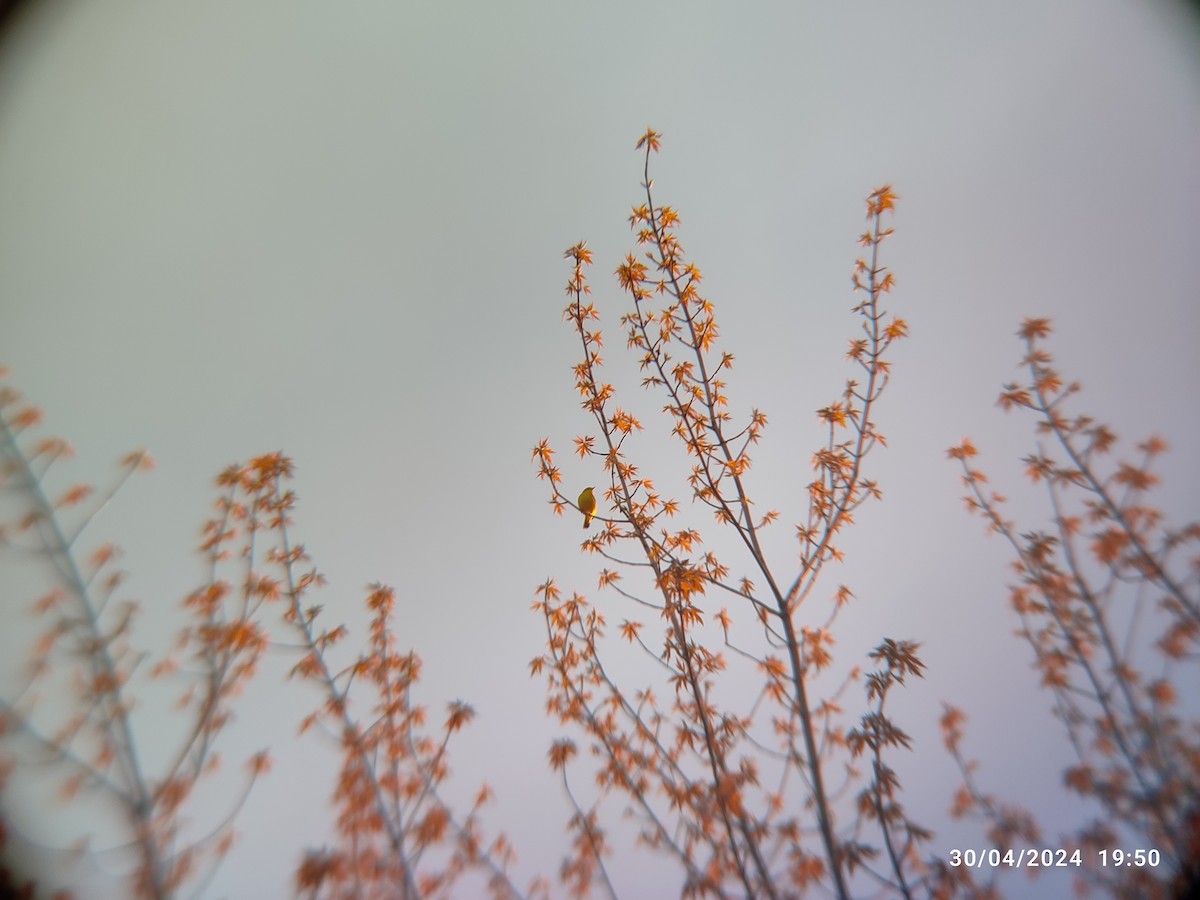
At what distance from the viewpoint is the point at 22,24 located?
2189mm

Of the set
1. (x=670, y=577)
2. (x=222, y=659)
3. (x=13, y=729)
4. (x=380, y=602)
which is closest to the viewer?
(x=13, y=729)

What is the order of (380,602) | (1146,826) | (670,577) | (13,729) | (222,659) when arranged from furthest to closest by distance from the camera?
(380,602)
(670,577)
(222,659)
(1146,826)
(13,729)

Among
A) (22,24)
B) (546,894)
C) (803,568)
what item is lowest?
(546,894)

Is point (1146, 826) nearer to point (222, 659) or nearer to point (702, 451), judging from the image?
point (702, 451)

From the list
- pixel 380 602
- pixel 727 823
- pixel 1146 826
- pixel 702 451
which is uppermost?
pixel 702 451

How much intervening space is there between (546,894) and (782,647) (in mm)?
1441

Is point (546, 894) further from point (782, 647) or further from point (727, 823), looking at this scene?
point (782, 647)

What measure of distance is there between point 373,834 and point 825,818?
1.74 m

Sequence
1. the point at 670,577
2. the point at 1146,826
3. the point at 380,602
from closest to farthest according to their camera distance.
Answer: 1. the point at 1146,826
2. the point at 670,577
3. the point at 380,602

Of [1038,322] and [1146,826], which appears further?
[1038,322]

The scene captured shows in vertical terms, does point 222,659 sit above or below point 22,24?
below

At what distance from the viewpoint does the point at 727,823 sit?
1.80 m

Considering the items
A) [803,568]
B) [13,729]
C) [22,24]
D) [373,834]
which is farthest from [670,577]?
[22,24]

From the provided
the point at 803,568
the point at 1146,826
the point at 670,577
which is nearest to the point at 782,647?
the point at 803,568
